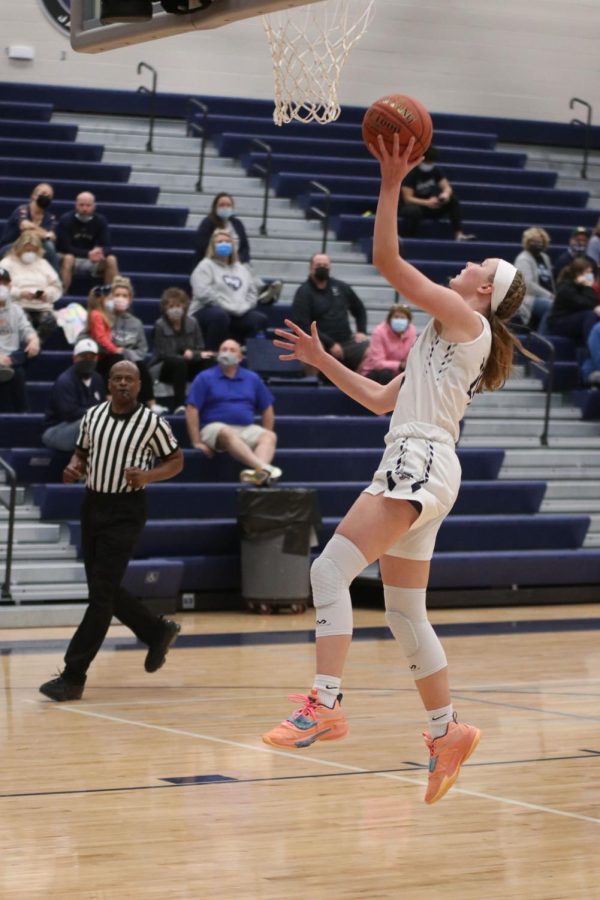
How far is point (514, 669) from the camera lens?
896 cm

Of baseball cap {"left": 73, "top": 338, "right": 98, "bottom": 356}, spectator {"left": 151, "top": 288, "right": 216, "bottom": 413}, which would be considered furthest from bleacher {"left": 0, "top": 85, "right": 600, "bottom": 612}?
baseball cap {"left": 73, "top": 338, "right": 98, "bottom": 356}

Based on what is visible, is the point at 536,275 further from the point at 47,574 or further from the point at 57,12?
the point at 47,574

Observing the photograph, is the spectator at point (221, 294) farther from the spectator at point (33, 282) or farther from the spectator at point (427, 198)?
the spectator at point (427, 198)

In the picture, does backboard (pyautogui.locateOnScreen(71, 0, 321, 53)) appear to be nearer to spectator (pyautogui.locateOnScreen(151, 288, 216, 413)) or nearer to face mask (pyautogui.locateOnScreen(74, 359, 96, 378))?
face mask (pyautogui.locateOnScreen(74, 359, 96, 378))

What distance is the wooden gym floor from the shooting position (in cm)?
435

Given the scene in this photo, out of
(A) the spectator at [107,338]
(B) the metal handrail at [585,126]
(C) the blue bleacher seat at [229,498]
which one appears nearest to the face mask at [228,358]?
(A) the spectator at [107,338]

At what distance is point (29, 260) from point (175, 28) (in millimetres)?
5587

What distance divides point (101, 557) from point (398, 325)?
6.02 m

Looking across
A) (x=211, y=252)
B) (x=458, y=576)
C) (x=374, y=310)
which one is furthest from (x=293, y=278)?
(x=458, y=576)

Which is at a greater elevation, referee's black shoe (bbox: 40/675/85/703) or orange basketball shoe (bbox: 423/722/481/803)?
orange basketball shoe (bbox: 423/722/481/803)

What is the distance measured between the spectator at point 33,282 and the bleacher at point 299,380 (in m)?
0.39

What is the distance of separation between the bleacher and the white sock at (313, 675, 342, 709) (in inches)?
241

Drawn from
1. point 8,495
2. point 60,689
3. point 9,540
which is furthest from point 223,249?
point 60,689

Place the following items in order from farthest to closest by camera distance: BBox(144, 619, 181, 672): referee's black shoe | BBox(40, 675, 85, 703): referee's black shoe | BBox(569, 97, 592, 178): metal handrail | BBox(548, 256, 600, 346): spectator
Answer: BBox(569, 97, 592, 178): metal handrail < BBox(548, 256, 600, 346): spectator < BBox(144, 619, 181, 672): referee's black shoe < BBox(40, 675, 85, 703): referee's black shoe
